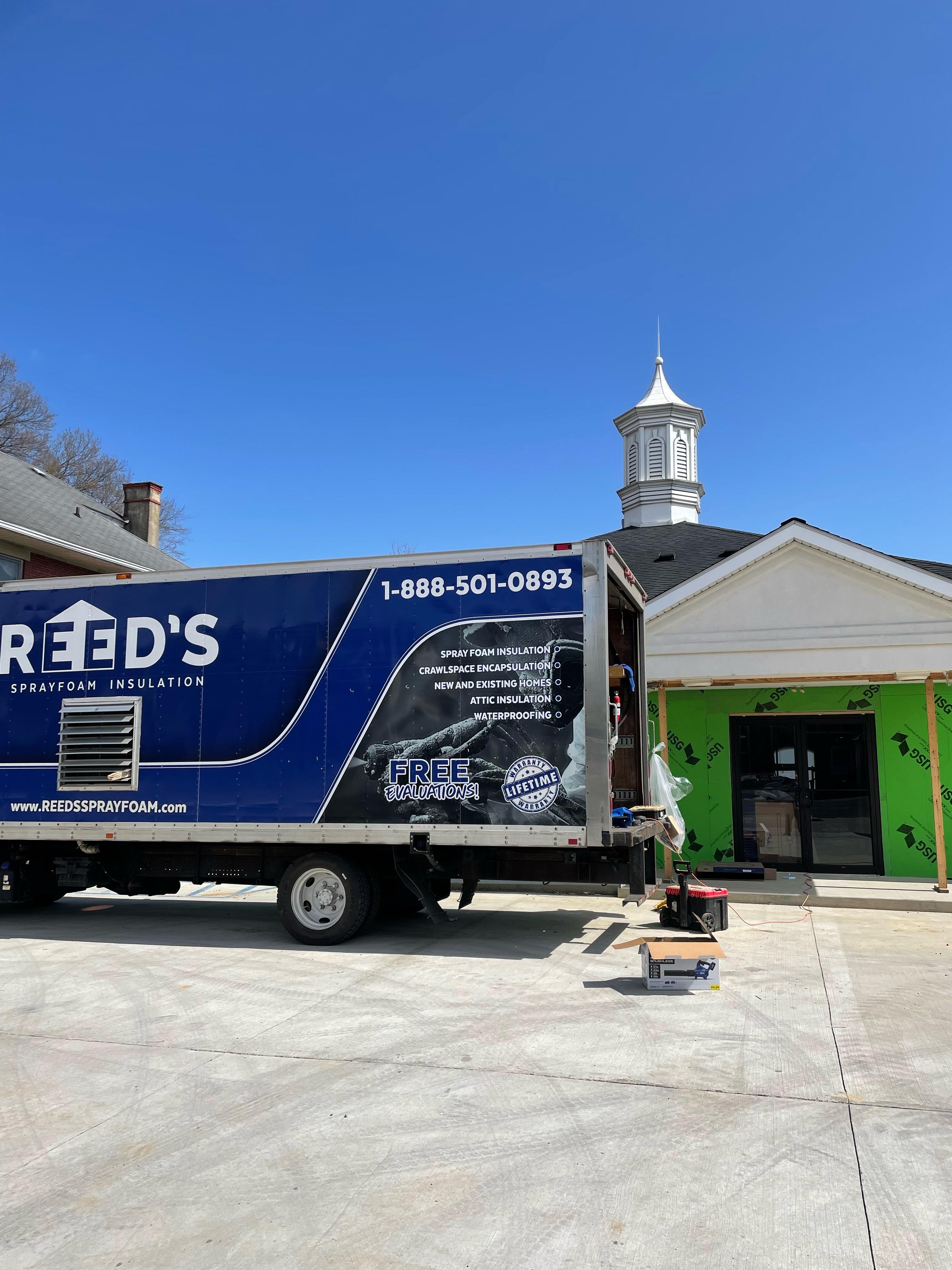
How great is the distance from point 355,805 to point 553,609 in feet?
8.42

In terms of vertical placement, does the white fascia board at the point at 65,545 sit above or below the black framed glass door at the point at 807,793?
above

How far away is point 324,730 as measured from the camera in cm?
884

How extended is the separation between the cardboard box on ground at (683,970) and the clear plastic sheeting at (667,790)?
2.89m

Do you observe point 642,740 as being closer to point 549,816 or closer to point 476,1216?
point 549,816

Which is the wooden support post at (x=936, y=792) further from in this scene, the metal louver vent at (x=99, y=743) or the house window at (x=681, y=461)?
the house window at (x=681, y=461)

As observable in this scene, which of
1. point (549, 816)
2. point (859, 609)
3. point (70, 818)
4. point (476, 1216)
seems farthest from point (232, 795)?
point (859, 609)

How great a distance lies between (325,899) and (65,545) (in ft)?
38.9

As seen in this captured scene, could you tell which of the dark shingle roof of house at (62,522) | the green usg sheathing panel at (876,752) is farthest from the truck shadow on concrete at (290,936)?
the dark shingle roof of house at (62,522)

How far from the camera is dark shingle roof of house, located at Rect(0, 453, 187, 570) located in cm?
1788

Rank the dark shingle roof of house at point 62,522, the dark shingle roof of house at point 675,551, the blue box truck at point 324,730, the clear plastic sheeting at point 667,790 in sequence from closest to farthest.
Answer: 1. the blue box truck at point 324,730
2. the clear plastic sheeting at point 667,790
3. the dark shingle roof of house at point 675,551
4. the dark shingle roof of house at point 62,522

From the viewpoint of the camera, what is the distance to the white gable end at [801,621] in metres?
11.9

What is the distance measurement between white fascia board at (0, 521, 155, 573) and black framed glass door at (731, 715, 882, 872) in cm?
1030

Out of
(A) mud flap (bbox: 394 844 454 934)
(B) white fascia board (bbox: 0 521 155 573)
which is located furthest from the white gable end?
(B) white fascia board (bbox: 0 521 155 573)

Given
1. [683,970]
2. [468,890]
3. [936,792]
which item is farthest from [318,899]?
[936,792]
